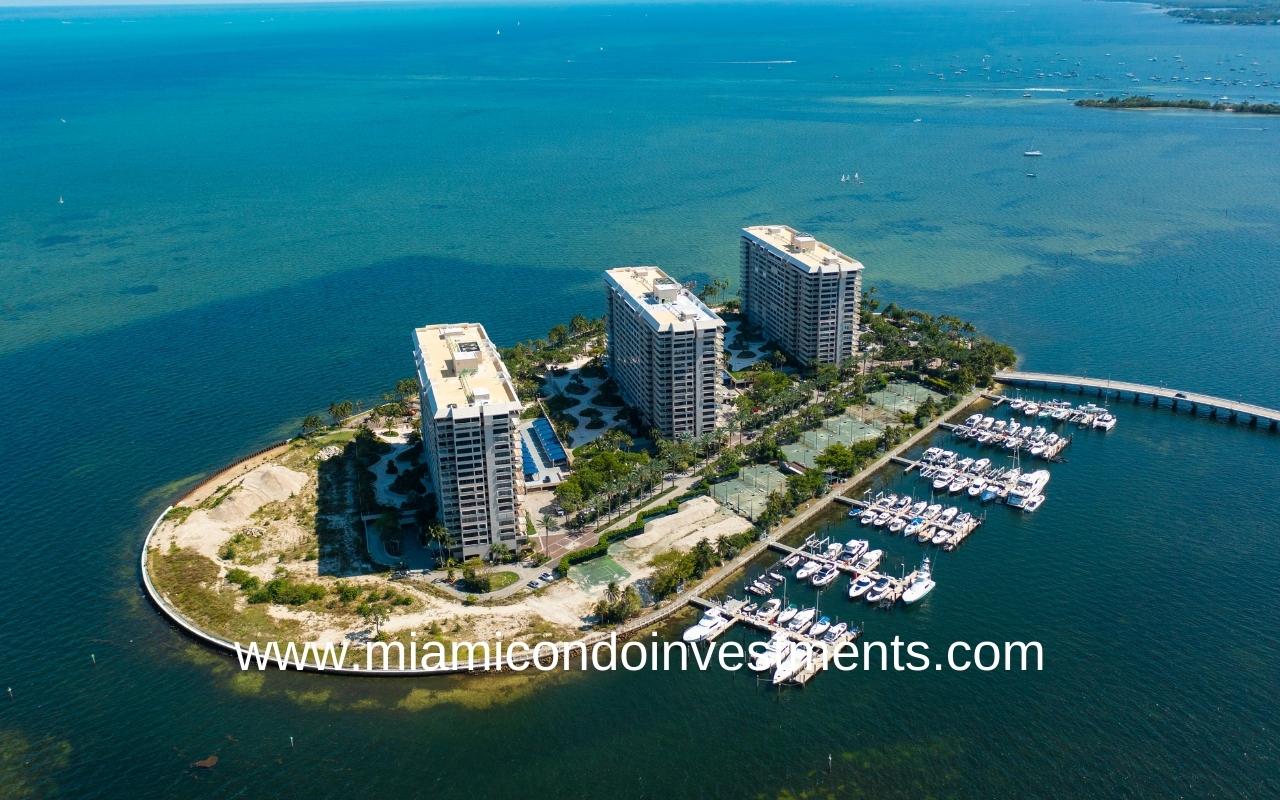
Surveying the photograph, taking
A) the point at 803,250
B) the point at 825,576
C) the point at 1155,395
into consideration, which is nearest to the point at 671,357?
the point at 825,576

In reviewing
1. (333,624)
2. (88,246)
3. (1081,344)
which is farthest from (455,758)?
(88,246)

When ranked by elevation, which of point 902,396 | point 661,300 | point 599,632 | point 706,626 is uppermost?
point 661,300

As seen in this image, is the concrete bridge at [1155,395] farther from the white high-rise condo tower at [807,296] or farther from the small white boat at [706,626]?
the small white boat at [706,626]

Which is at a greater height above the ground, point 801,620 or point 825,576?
point 825,576

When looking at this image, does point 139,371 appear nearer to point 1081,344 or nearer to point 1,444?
point 1,444

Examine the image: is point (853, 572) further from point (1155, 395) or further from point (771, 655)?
point (1155, 395)

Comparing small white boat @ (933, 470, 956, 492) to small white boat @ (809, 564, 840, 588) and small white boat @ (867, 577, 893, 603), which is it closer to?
small white boat @ (867, 577, 893, 603)
